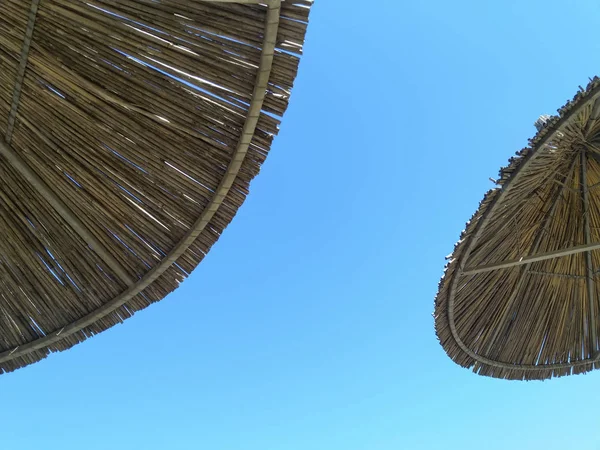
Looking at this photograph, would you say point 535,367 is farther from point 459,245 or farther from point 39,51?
point 39,51

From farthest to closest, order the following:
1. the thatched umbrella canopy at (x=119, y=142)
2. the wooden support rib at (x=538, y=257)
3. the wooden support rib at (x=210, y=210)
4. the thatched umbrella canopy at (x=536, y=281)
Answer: the thatched umbrella canopy at (x=536, y=281) → the wooden support rib at (x=538, y=257) → the thatched umbrella canopy at (x=119, y=142) → the wooden support rib at (x=210, y=210)

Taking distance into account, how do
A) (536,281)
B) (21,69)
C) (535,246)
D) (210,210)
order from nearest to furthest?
1. (21,69)
2. (210,210)
3. (535,246)
4. (536,281)

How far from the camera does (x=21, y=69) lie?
3.79 metres

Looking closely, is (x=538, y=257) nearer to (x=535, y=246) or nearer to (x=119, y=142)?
(x=535, y=246)

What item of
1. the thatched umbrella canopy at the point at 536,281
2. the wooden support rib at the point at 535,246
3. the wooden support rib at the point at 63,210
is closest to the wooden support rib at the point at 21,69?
the wooden support rib at the point at 63,210

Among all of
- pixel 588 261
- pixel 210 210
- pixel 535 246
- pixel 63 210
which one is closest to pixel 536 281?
pixel 535 246

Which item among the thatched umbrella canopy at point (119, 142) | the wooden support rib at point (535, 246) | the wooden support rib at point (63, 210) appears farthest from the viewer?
the wooden support rib at point (535, 246)

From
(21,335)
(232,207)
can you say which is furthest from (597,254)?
(21,335)

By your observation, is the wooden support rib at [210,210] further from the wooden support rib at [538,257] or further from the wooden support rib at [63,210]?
the wooden support rib at [538,257]

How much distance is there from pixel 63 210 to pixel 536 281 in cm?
543

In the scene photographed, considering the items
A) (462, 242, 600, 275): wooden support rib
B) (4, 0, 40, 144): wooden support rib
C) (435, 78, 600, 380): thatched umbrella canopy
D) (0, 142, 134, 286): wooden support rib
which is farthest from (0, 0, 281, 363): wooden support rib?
(462, 242, 600, 275): wooden support rib

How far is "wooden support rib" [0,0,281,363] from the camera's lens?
3.21 metres

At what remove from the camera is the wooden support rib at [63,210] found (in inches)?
162

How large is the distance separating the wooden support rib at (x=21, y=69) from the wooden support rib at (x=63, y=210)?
0.14m
